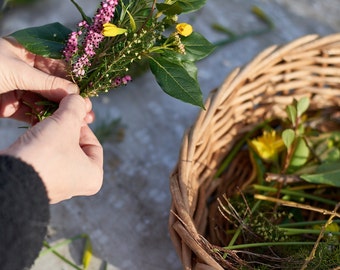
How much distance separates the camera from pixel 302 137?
39.9 inches

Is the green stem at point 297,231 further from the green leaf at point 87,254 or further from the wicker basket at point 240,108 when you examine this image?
the green leaf at point 87,254

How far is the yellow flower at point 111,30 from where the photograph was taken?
72 centimetres

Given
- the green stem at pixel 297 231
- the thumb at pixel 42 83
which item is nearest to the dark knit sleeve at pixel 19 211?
the thumb at pixel 42 83

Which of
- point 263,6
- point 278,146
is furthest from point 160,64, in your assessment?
point 263,6

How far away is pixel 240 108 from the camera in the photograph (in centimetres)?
103

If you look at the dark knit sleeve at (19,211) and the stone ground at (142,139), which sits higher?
the dark knit sleeve at (19,211)

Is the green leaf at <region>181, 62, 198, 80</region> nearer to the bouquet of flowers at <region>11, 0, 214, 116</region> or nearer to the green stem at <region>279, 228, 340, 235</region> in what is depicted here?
the bouquet of flowers at <region>11, 0, 214, 116</region>

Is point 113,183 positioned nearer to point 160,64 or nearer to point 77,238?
point 77,238

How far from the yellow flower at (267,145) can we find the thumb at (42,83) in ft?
1.24

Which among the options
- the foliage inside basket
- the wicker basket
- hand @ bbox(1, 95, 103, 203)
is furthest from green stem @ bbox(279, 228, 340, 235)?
hand @ bbox(1, 95, 103, 203)

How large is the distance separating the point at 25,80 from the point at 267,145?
47 cm

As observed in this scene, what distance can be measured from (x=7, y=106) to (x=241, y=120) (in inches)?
17.5

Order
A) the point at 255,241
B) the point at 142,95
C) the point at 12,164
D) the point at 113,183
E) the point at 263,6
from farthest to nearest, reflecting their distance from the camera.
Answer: the point at 263,6 < the point at 142,95 < the point at 113,183 < the point at 255,241 < the point at 12,164

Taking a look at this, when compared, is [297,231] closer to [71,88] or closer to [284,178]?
[284,178]
